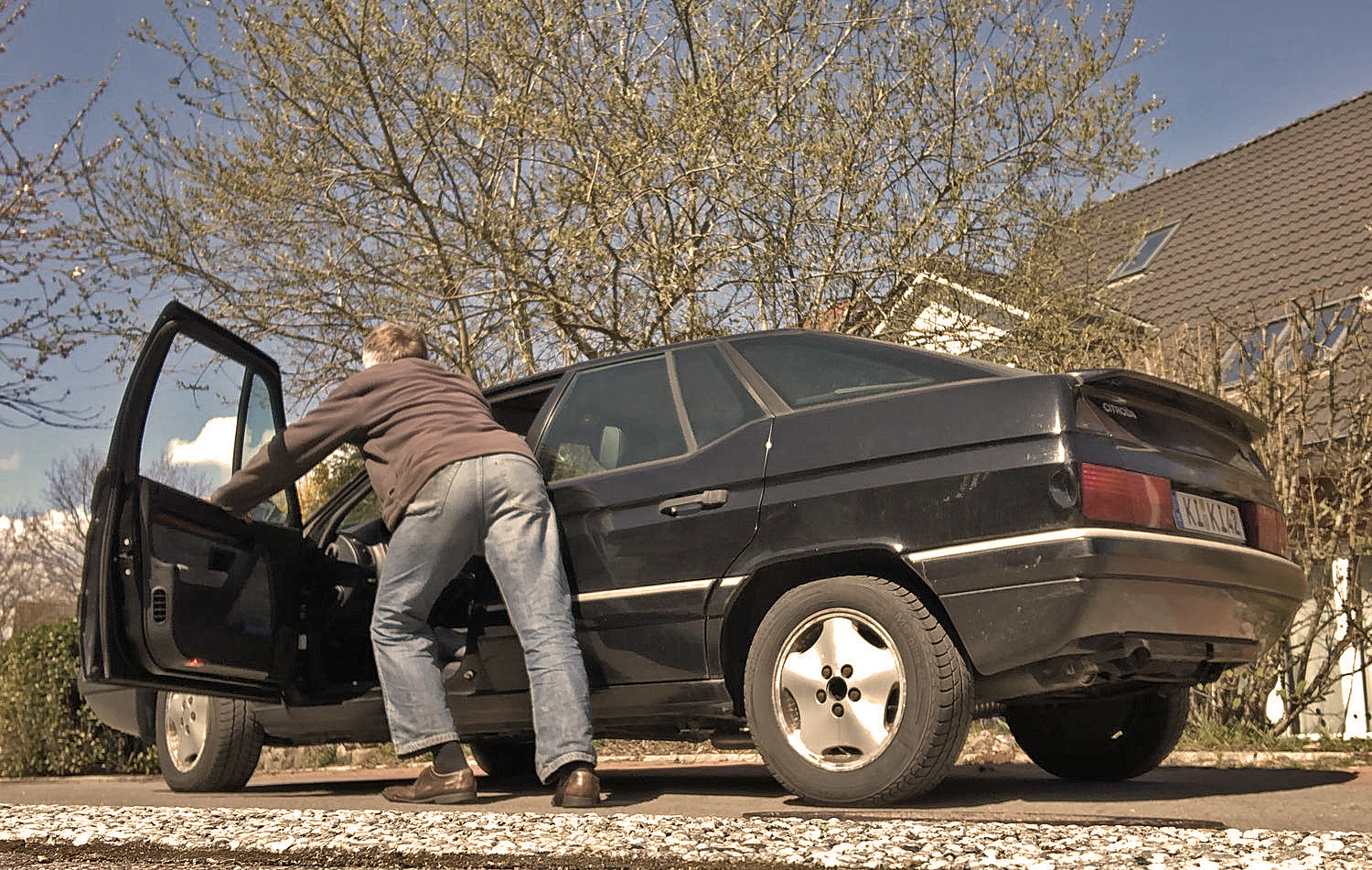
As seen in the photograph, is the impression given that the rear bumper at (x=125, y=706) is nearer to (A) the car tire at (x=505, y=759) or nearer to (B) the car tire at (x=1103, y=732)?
(A) the car tire at (x=505, y=759)

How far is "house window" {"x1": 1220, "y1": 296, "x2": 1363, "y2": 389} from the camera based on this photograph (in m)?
8.07

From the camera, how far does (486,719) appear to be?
519 centimetres

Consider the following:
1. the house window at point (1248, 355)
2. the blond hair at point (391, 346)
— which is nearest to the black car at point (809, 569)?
the blond hair at point (391, 346)

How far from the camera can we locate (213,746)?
243 inches

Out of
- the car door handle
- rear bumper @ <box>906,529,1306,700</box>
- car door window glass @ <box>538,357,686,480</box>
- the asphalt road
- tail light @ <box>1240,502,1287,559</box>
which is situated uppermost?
car door window glass @ <box>538,357,686,480</box>

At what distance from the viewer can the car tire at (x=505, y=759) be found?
7.05 m

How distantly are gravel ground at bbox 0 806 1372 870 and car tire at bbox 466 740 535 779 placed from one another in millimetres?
2898

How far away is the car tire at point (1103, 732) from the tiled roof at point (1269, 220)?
34.1ft

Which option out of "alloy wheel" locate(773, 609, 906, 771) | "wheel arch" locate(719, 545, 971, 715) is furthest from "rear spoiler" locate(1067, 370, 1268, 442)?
"alloy wheel" locate(773, 609, 906, 771)

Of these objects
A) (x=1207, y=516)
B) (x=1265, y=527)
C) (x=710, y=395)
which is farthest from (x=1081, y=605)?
(x=710, y=395)

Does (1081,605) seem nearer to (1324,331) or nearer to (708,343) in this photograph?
(708,343)

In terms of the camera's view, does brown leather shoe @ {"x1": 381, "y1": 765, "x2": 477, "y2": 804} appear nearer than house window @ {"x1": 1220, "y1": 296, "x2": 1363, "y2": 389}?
Yes

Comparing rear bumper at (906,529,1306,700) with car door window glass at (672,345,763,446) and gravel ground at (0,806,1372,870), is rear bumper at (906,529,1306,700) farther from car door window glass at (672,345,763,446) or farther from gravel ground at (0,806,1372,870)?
car door window glass at (672,345,763,446)

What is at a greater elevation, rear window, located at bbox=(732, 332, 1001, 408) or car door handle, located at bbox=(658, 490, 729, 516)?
rear window, located at bbox=(732, 332, 1001, 408)
